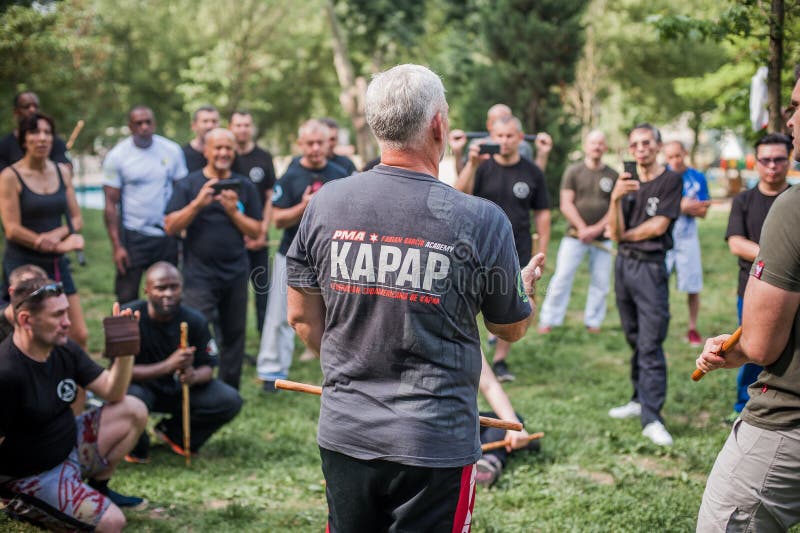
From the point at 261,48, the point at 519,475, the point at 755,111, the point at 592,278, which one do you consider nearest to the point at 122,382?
the point at 519,475

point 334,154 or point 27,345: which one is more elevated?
point 334,154

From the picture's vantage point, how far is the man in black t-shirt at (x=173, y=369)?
5.39 meters

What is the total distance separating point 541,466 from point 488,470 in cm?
50

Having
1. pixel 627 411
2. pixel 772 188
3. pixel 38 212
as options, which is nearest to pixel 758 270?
pixel 772 188

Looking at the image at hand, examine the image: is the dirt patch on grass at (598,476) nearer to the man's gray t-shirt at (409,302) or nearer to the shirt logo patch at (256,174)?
the man's gray t-shirt at (409,302)

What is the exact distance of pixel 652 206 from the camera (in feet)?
19.5

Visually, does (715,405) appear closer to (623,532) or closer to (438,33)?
(623,532)

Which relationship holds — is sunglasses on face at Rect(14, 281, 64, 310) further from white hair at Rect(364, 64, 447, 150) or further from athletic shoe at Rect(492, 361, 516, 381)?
athletic shoe at Rect(492, 361, 516, 381)

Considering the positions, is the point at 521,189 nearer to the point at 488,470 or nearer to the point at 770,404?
the point at 488,470

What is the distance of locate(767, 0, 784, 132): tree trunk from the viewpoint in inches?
188

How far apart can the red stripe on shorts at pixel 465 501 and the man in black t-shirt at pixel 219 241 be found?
4.42m

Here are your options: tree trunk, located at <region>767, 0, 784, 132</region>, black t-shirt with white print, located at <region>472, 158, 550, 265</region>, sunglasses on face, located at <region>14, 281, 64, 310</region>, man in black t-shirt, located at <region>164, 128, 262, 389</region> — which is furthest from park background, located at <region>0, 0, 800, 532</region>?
black t-shirt with white print, located at <region>472, 158, 550, 265</region>

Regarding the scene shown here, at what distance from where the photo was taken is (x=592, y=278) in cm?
913

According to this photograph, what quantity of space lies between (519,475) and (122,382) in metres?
2.52
